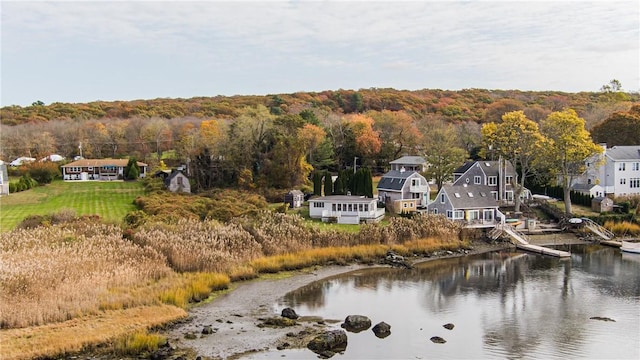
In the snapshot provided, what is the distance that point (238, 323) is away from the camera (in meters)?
22.7

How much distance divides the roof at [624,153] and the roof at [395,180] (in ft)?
53.8

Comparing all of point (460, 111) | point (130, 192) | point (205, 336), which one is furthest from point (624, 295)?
point (460, 111)

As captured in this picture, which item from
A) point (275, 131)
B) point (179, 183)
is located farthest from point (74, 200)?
point (275, 131)

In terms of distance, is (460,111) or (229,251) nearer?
(229,251)

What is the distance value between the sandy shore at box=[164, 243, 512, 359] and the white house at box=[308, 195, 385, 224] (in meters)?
11.5

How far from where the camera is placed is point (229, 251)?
3083 cm

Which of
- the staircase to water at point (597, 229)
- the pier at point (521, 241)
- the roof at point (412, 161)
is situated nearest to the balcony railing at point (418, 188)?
the pier at point (521, 241)

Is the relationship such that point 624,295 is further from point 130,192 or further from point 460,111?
point 460,111

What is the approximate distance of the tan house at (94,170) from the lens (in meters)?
60.7

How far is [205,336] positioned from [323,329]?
168 inches

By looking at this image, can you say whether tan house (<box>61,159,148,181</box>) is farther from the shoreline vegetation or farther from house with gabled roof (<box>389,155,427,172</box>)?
house with gabled roof (<box>389,155,427,172</box>)

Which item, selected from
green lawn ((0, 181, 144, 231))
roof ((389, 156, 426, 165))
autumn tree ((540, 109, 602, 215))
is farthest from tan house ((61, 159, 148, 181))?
autumn tree ((540, 109, 602, 215))

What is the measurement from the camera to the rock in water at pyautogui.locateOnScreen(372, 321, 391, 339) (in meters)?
21.8

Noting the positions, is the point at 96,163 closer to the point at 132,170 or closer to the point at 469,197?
the point at 132,170
